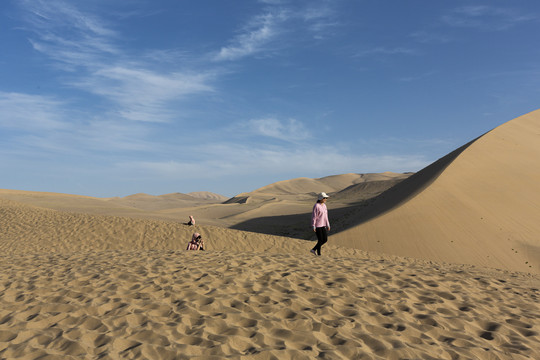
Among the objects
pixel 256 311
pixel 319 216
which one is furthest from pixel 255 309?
pixel 319 216

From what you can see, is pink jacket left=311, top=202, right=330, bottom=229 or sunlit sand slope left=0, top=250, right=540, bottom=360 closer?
sunlit sand slope left=0, top=250, right=540, bottom=360

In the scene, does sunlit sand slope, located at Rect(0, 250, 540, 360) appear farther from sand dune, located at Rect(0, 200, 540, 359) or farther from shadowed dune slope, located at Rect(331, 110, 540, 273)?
shadowed dune slope, located at Rect(331, 110, 540, 273)

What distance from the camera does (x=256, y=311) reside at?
17.1 feet

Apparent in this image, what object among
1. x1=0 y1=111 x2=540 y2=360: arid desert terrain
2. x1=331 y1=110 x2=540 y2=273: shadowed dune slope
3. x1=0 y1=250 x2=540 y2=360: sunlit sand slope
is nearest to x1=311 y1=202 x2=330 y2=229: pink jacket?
x1=0 y1=111 x2=540 y2=360: arid desert terrain

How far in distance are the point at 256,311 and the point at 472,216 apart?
47.3 ft

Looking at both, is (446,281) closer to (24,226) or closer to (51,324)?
(51,324)

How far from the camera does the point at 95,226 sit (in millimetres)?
18594

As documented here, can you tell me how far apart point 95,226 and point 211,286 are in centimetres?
1445

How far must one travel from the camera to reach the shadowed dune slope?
47.9ft

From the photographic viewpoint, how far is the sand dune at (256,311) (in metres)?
4.20

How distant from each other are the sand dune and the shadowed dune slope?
7716mm

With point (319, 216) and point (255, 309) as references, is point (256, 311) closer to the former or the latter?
point (255, 309)

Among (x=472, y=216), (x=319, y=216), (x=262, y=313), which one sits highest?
(x=319, y=216)

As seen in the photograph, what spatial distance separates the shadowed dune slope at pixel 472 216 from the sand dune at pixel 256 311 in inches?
304
